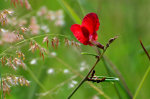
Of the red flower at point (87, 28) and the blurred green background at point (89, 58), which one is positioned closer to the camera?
the red flower at point (87, 28)

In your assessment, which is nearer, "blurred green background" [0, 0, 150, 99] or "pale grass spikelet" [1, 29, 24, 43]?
"pale grass spikelet" [1, 29, 24, 43]

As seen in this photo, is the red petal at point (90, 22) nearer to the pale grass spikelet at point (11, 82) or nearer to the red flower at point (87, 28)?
the red flower at point (87, 28)

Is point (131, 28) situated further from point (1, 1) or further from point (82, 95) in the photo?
point (1, 1)

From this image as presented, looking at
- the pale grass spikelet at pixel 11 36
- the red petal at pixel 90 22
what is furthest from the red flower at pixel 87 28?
the pale grass spikelet at pixel 11 36

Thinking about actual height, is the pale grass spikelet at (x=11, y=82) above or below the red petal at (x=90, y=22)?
below

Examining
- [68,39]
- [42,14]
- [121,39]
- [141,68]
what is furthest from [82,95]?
[68,39]

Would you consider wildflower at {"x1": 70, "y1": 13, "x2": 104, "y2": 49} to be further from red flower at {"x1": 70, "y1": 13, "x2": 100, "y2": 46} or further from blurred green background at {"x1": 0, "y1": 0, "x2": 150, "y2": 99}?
blurred green background at {"x1": 0, "y1": 0, "x2": 150, "y2": 99}

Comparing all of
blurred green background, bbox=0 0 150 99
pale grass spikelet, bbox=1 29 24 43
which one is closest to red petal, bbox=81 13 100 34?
pale grass spikelet, bbox=1 29 24 43
